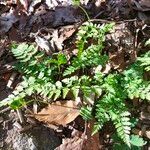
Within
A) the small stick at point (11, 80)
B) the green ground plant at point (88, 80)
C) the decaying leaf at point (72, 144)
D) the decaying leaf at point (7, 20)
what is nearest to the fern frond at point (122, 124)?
the green ground plant at point (88, 80)

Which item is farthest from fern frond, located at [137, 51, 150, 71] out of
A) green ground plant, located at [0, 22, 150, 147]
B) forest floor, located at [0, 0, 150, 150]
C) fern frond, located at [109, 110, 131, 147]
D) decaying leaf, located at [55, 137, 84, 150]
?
decaying leaf, located at [55, 137, 84, 150]

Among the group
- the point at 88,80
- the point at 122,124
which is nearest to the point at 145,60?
the point at 88,80

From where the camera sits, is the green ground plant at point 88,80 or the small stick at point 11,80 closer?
the green ground plant at point 88,80

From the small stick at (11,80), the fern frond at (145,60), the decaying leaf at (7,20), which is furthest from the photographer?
the decaying leaf at (7,20)

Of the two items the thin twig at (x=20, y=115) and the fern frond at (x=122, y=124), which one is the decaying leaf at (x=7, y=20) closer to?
the thin twig at (x=20, y=115)

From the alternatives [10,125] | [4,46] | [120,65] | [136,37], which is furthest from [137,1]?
[10,125]

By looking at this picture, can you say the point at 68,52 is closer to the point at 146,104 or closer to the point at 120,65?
the point at 120,65
